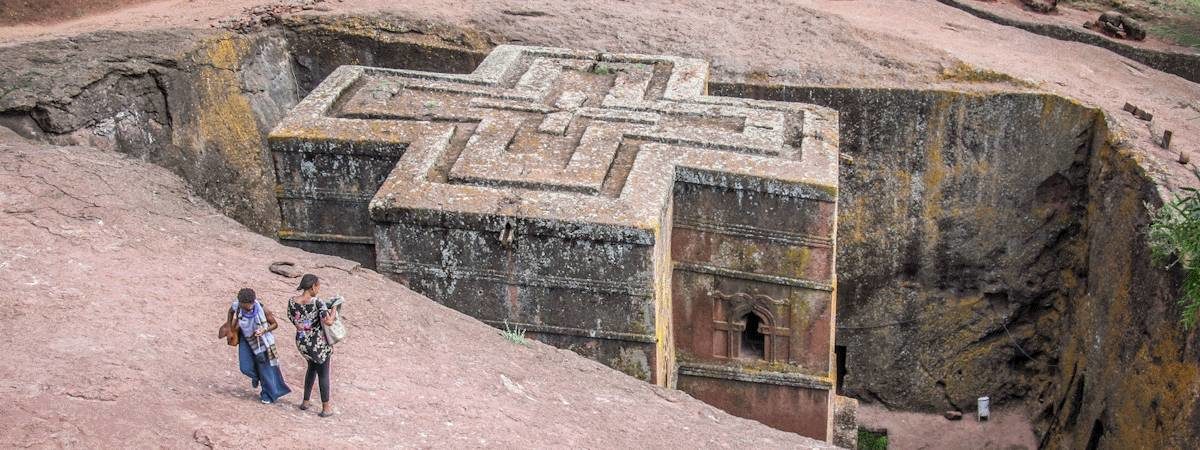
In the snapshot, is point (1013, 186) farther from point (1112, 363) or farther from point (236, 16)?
point (236, 16)

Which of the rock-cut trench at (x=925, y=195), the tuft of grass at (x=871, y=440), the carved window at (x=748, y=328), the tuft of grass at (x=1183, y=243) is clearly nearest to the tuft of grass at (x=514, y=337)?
the carved window at (x=748, y=328)

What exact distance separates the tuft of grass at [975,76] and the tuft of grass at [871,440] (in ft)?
14.1

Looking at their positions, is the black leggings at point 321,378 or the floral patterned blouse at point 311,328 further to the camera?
the black leggings at point 321,378

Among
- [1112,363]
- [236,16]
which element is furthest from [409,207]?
[1112,363]

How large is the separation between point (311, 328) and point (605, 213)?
278cm

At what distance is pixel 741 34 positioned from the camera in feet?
44.6

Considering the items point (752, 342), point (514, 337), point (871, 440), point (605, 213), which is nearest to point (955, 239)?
point (871, 440)

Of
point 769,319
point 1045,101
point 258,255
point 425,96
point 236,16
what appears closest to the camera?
point 258,255

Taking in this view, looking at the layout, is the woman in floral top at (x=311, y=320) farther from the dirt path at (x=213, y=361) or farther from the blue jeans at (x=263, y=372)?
the dirt path at (x=213, y=361)

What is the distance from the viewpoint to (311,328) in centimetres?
591

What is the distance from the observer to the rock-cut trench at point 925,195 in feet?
35.6

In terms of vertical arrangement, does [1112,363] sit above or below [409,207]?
below

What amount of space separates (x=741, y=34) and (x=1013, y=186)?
364 cm

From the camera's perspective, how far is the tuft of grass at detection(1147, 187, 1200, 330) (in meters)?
8.77
